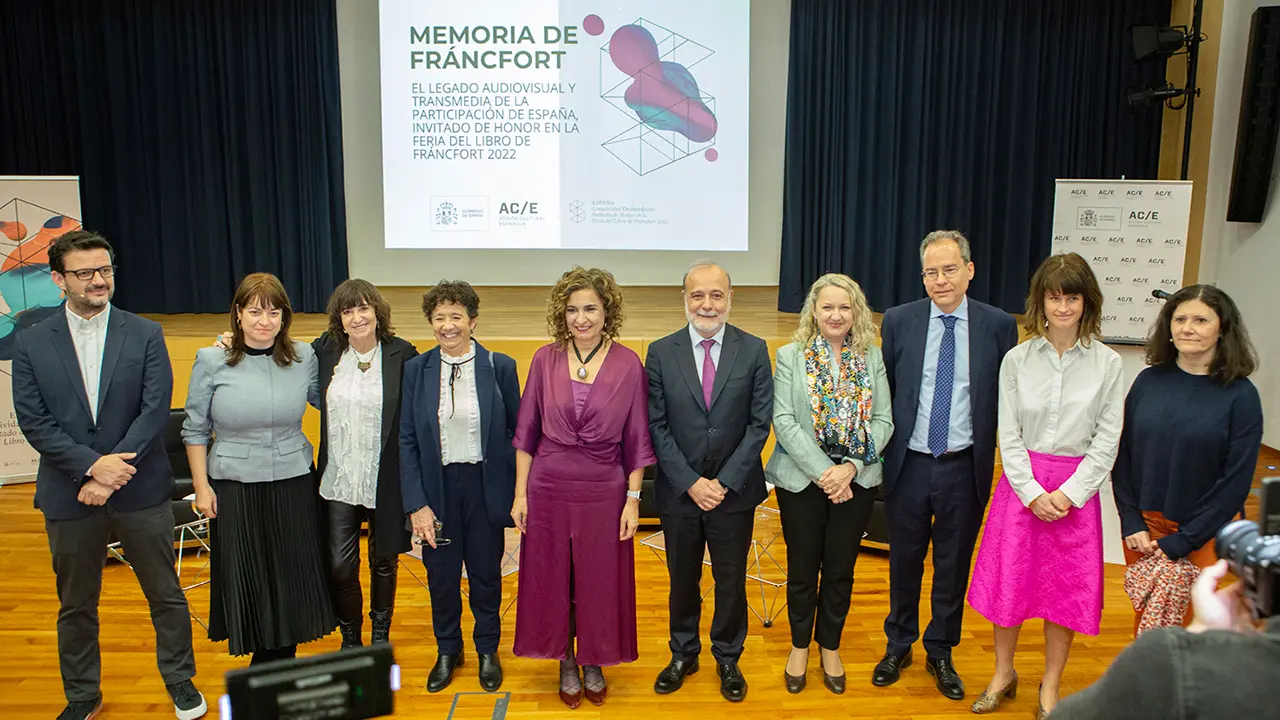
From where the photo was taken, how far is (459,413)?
3.22 metres

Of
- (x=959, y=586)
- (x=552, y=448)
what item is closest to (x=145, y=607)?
(x=552, y=448)

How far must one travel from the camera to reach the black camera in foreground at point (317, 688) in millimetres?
951

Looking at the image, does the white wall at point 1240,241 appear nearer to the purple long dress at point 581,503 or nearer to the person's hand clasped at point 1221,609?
the purple long dress at point 581,503

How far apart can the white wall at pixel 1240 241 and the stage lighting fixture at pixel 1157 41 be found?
1.37 ft

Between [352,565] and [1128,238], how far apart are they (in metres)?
5.42

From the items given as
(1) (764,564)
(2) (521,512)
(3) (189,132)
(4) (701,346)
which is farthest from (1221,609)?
(3) (189,132)

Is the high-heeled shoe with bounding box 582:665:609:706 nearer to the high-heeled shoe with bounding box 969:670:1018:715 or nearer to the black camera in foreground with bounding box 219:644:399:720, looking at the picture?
the high-heeled shoe with bounding box 969:670:1018:715

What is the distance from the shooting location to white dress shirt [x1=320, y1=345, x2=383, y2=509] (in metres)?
3.21

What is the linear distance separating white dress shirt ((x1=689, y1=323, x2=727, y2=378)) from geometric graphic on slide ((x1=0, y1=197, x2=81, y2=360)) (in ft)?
15.1

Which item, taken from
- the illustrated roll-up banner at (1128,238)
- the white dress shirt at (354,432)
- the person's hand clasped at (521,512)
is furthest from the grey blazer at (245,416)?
the illustrated roll-up banner at (1128,238)

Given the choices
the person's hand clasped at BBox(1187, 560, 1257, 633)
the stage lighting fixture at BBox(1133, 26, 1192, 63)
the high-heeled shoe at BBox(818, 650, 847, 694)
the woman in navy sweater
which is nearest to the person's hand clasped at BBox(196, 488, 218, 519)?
the high-heeled shoe at BBox(818, 650, 847, 694)

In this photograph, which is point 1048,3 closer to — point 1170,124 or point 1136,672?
point 1170,124

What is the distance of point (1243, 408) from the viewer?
2.74 m

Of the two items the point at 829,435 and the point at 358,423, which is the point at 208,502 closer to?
the point at 358,423
